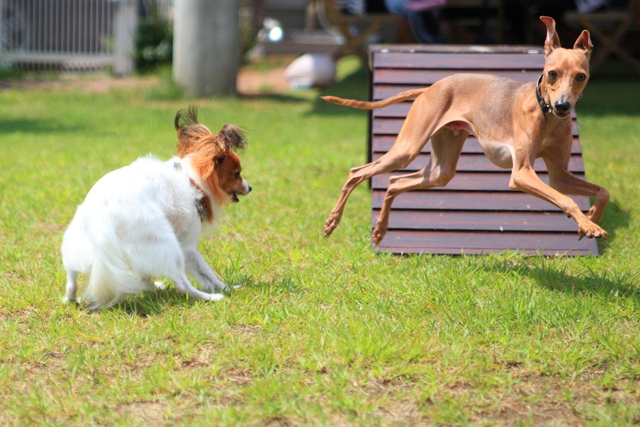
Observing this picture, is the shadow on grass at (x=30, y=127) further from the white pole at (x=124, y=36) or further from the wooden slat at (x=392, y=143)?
the wooden slat at (x=392, y=143)

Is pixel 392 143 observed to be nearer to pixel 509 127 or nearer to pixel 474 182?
pixel 474 182

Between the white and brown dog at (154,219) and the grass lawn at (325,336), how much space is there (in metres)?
0.23

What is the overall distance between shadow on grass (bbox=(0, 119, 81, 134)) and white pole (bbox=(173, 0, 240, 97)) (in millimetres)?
2886

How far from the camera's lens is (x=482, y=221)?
5.72 metres

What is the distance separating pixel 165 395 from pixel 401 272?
2.13 meters

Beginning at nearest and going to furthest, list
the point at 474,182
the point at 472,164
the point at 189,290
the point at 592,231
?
1. the point at 592,231
2. the point at 189,290
3. the point at 474,182
4. the point at 472,164

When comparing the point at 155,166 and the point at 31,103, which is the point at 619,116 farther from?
the point at 31,103

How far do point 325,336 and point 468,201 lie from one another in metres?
2.44

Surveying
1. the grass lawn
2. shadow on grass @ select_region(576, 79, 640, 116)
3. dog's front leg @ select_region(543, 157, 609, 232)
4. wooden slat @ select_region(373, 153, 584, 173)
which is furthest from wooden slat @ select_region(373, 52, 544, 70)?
shadow on grass @ select_region(576, 79, 640, 116)

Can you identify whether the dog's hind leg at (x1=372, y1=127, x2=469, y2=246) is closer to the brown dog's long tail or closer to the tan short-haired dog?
the tan short-haired dog

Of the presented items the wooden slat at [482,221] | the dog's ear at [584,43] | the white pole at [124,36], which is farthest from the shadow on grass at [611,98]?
the white pole at [124,36]

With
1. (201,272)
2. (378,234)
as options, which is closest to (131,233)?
(201,272)

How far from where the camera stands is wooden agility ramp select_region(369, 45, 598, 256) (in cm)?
554

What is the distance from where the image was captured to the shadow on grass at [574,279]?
14.7 feet
